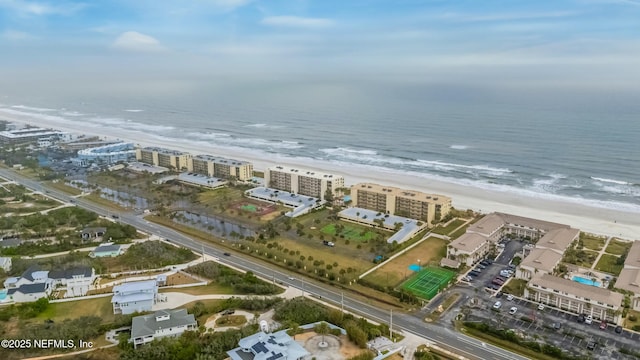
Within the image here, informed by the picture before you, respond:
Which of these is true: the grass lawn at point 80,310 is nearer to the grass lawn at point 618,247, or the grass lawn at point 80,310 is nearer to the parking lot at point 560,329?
the parking lot at point 560,329

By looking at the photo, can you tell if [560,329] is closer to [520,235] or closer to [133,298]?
[520,235]

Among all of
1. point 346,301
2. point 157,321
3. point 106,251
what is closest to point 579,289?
point 346,301

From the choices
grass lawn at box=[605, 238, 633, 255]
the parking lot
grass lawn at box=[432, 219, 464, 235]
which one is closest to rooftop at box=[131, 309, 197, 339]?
the parking lot

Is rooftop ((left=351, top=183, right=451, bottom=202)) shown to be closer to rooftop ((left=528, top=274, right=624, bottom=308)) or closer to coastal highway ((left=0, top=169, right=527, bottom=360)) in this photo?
rooftop ((left=528, top=274, right=624, bottom=308))

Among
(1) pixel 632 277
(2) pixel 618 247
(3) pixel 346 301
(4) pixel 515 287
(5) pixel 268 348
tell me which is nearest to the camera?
(5) pixel 268 348

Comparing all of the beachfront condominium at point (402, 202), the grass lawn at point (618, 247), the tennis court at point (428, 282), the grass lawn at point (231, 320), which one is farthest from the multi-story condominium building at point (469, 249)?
the grass lawn at point (231, 320)

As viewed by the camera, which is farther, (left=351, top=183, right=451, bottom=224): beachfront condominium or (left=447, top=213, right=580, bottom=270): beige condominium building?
(left=351, top=183, right=451, bottom=224): beachfront condominium
